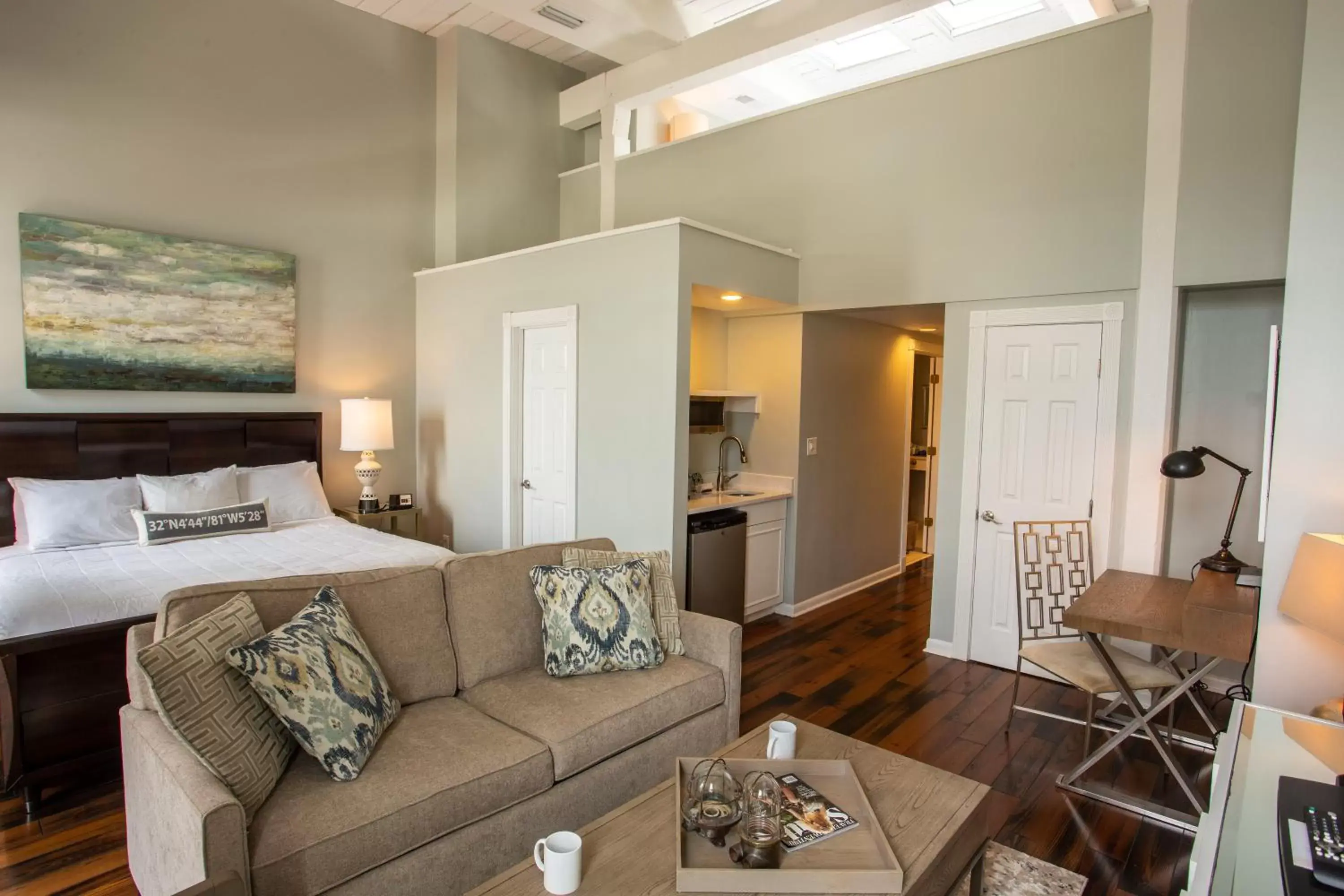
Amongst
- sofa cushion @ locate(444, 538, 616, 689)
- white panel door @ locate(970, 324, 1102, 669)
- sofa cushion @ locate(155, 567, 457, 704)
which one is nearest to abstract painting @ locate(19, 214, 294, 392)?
sofa cushion @ locate(155, 567, 457, 704)

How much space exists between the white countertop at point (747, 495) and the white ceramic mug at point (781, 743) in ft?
7.45

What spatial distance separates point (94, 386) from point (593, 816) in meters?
3.97

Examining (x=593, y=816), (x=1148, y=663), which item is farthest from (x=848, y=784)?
(x=1148, y=663)

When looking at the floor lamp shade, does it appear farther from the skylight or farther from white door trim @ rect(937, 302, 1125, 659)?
the skylight

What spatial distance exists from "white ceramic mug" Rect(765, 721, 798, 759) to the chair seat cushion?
1562 mm

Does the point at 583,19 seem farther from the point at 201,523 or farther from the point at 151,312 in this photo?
the point at 201,523

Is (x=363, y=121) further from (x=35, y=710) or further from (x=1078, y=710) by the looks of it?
(x=1078, y=710)

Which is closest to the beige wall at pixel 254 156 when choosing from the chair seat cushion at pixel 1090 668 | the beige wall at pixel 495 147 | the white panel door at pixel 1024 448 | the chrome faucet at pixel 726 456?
the beige wall at pixel 495 147

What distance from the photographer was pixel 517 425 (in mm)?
5066

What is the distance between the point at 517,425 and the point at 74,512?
95.3 inches

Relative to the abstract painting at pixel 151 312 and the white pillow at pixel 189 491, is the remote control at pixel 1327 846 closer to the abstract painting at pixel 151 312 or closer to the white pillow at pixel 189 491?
the white pillow at pixel 189 491

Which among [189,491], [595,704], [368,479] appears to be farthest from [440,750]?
[368,479]

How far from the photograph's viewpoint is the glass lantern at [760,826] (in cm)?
168

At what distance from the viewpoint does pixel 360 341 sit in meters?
5.55
